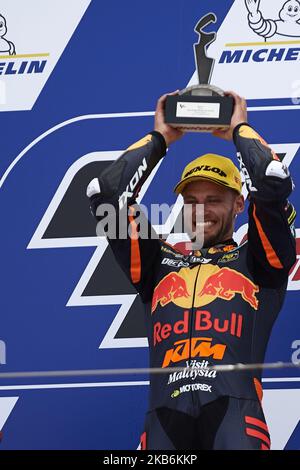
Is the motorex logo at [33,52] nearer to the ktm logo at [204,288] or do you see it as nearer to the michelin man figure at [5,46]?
the michelin man figure at [5,46]

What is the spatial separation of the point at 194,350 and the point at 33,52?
3.52 ft

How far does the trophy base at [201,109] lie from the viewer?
8.09 feet

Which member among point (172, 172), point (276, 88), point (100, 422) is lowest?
point (100, 422)

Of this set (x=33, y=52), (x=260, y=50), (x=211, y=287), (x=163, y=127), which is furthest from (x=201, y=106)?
(x=33, y=52)

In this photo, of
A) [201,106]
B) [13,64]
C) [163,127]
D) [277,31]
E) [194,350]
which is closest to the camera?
[194,350]

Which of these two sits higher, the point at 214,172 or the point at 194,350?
the point at 214,172

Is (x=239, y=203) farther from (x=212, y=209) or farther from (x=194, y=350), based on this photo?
(x=194, y=350)

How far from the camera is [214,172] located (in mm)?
2582

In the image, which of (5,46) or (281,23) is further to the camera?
(5,46)

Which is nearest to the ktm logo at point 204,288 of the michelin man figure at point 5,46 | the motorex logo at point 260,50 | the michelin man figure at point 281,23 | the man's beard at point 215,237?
the man's beard at point 215,237

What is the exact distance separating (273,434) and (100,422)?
0.45m

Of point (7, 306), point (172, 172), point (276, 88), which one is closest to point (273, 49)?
point (276, 88)

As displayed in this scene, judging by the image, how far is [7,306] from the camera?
9.68ft
